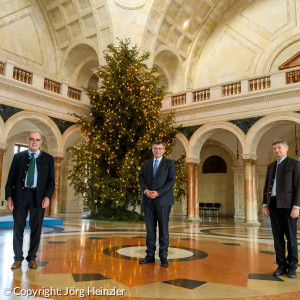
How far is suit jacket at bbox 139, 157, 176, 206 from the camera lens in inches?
163

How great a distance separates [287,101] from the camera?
1223 cm

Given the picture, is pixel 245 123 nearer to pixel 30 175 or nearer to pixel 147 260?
pixel 147 260

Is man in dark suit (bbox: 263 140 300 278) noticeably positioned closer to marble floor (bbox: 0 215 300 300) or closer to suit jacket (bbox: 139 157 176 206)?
marble floor (bbox: 0 215 300 300)

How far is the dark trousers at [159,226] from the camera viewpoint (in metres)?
4.04

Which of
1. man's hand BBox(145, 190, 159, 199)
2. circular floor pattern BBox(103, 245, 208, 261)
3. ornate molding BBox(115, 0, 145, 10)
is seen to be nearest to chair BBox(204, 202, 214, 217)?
ornate molding BBox(115, 0, 145, 10)

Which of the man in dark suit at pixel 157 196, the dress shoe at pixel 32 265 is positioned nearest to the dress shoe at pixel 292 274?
the man in dark suit at pixel 157 196

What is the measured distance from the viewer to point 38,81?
1321cm

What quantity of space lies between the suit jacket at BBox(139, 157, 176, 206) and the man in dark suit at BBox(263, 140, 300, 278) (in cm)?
124

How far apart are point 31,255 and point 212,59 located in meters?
18.6

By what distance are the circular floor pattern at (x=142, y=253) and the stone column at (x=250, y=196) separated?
800 centimetres

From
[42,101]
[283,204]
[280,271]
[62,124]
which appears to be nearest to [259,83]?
[62,124]

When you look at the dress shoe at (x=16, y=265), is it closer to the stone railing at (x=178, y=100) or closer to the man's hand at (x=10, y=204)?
the man's hand at (x=10, y=204)

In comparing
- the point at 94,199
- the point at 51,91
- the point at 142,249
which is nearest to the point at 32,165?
the point at 142,249

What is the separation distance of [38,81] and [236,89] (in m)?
8.64
